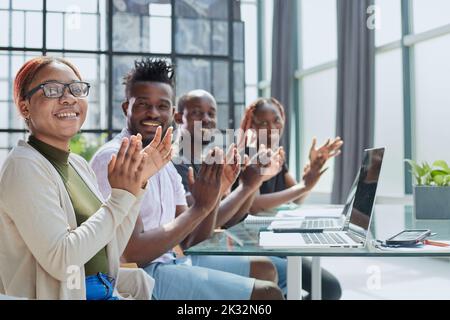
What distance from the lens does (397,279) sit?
335 cm

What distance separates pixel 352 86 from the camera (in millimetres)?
4637

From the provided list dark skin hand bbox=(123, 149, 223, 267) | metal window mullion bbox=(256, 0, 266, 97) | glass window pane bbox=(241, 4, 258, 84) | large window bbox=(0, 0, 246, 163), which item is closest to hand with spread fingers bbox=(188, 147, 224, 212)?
dark skin hand bbox=(123, 149, 223, 267)

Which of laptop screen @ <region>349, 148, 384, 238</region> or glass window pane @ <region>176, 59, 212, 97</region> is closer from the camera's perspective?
laptop screen @ <region>349, 148, 384, 238</region>

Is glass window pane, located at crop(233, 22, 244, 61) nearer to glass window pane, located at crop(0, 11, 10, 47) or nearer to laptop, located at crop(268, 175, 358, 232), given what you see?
glass window pane, located at crop(0, 11, 10, 47)

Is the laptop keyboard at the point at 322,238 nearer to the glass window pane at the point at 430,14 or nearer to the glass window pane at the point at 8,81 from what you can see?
the glass window pane at the point at 430,14

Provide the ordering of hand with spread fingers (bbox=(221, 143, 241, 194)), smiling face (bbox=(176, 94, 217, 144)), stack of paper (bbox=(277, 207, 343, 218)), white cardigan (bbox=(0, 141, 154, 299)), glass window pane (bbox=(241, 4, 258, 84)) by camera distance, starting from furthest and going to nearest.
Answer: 1. glass window pane (bbox=(241, 4, 258, 84))
2. smiling face (bbox=(176, 94, 217, 144))
3. stack of paper (bbox=(277, 207, 343, 218))
4. hand with spread fingers (bbox=(221, 143, 241, 194))
5. white cardigan (bbox=(0, 141, 154, 299))

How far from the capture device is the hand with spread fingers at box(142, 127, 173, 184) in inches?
42.1

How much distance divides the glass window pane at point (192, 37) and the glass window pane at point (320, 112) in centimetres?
118

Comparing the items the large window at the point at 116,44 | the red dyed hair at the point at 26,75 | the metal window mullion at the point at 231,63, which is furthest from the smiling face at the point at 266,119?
the metal window mullion at the point at 231,63

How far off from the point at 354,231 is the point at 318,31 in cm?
467

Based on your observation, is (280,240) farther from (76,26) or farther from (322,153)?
(76,26)

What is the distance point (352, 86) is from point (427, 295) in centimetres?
223

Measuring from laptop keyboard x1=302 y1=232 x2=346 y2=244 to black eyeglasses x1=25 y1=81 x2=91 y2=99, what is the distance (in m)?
0.57

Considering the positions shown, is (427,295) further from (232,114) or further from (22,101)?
(232,114)
